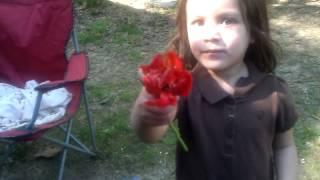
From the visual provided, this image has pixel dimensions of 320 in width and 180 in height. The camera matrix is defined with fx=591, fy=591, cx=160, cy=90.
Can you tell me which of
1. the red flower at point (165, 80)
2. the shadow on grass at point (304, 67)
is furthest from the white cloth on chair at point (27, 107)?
the red flower at point (165, 80)

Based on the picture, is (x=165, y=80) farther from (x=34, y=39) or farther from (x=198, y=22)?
(x=34, y=39)

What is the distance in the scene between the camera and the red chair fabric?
143 inches

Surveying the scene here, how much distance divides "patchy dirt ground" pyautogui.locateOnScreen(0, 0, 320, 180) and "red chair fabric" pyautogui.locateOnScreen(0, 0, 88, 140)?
54 cm

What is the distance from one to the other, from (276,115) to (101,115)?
2363 millimetres

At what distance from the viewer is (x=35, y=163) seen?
138 inches

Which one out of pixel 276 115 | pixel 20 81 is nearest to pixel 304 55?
pixel 20 81

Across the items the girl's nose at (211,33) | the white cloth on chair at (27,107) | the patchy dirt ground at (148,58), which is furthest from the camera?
the patchy dirt ground at (148,58)

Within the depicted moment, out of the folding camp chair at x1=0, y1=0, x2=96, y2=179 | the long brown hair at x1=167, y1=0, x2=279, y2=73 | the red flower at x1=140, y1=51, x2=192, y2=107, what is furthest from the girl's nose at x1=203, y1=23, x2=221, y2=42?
the folding camp chair at x1=0, y1=0, x2=96, y2=179

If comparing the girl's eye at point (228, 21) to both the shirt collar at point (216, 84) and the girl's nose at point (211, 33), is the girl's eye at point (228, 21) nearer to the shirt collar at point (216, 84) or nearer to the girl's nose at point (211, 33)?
the girl's nose at point (211, 33)

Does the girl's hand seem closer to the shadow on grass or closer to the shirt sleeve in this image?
the shirt sleeve

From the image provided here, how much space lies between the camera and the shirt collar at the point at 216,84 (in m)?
1.71

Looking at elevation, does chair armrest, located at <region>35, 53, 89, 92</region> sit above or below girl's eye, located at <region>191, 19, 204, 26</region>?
below

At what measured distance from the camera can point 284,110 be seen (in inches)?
68.9

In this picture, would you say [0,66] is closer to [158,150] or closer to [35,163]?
[35,163]
